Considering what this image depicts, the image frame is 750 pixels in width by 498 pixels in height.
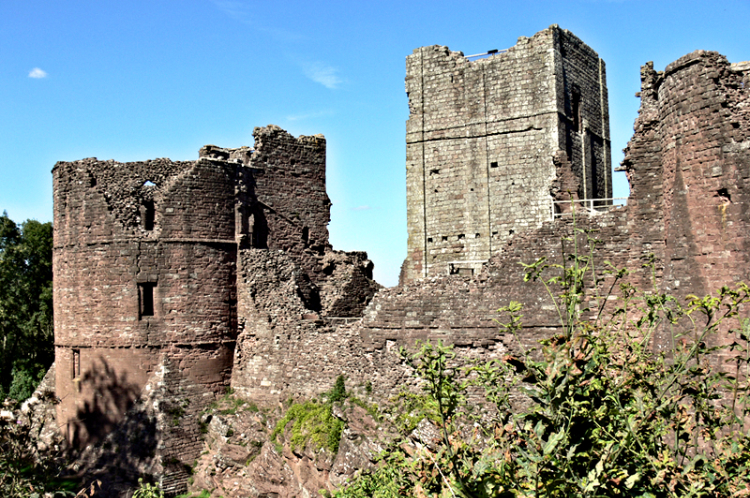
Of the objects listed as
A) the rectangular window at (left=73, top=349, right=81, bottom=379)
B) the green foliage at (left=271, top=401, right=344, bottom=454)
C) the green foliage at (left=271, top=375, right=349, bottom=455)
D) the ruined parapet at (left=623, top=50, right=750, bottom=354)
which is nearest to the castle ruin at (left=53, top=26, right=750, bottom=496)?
the ruined parapet at (left=623, top=50, right=750, bottom=354)

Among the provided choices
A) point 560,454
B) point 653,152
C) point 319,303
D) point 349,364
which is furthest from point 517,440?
Result: point 319,303

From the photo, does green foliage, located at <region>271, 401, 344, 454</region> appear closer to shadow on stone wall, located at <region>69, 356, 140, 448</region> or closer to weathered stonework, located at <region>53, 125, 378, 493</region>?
weathered stonework, located at <region>53, 125, 378, 493</region>

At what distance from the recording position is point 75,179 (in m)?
17.7

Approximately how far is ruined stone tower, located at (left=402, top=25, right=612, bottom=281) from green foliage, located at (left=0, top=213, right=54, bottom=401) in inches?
729

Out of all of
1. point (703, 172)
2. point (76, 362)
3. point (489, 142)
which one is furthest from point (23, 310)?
point (703, 172)

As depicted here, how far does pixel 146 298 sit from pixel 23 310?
16.7 m

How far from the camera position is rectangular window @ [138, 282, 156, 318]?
55.7ft

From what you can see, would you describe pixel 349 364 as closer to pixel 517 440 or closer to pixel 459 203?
pixel 459 203

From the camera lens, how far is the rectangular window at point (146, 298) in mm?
16964

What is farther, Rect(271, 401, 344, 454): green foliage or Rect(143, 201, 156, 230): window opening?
Rect(143, 201, 156, 230): window opening

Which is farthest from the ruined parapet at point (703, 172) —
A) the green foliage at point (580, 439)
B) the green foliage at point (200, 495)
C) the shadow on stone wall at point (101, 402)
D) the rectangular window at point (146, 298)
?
the shadow on stone wall at point (101, 402)

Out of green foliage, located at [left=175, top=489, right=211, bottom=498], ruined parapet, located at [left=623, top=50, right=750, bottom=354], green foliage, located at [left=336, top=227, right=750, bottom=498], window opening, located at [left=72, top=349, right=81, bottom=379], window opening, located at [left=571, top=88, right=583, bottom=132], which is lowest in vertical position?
green foliage, located at [left=175, top=489, right=211, bottom=498]

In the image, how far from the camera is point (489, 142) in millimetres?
19531

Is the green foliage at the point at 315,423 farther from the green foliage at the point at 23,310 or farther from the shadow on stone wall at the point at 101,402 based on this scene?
the green foliage at the point at 23,310
